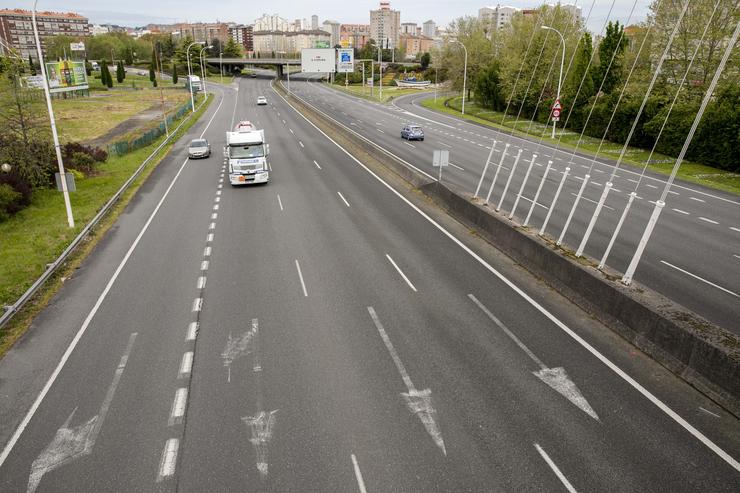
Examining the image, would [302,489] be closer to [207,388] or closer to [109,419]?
[207,388]

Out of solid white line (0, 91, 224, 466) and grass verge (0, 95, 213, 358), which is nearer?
solid white line (0, 91, 224, 466)

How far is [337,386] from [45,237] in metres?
16.7

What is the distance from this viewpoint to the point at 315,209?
23.5 metres

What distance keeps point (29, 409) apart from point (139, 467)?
3331 millimetres

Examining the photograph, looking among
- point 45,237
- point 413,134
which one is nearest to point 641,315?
point 45,237

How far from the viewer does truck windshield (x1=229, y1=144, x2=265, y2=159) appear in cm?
2880

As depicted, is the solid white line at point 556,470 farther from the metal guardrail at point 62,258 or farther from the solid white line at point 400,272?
the metal guardrail at point 62,258

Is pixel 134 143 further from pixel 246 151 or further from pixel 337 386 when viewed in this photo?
pixel 337 386

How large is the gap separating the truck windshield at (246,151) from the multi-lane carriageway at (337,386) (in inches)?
474

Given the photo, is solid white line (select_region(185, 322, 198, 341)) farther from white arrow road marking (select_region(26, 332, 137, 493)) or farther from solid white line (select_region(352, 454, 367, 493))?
solid white line (select_region(352, 454, 367, 493))

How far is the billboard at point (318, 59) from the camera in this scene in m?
104

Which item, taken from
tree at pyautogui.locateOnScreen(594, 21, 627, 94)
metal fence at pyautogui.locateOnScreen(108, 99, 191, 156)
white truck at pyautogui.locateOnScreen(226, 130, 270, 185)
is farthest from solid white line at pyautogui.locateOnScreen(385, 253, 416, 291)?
tree at pyautogui.locateOnScreen(594, 21, 627, 94)

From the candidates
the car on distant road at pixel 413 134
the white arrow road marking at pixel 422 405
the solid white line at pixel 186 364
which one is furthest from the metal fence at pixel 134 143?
the white arrow road marking at pixel 422 405

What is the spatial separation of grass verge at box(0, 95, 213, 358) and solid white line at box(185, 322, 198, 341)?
425 cm
